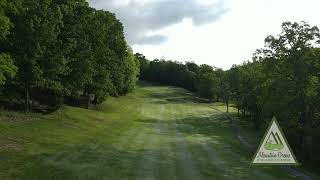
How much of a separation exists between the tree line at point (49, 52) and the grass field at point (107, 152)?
11.1ft

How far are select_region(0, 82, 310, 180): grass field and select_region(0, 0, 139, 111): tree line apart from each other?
11.1 feet

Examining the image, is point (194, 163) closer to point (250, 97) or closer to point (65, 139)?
point (65, 139)

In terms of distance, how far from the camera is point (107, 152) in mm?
37312

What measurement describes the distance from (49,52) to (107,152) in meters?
16.6

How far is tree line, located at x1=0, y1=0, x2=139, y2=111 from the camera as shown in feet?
150

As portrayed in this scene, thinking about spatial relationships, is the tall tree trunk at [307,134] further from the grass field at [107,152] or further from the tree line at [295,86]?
the grass field at [107,152]

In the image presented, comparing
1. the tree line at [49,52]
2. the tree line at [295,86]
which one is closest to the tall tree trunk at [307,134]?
the tree line at [295,86]

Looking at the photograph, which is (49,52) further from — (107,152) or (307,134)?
(307,134)

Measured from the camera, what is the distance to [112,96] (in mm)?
105812

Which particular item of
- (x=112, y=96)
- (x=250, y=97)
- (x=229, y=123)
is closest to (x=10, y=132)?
(x=250, y=97)

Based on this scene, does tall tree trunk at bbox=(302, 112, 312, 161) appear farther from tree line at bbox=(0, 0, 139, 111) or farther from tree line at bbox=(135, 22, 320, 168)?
tree line at bbox=(0, 0, 139, 111)

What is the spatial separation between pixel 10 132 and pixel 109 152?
8.48 meters

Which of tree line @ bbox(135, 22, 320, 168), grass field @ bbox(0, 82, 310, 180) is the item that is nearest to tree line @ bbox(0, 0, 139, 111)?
grass field @ bbox(0, 82, 310, 180)

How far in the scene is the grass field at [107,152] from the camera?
2883 centimetres
